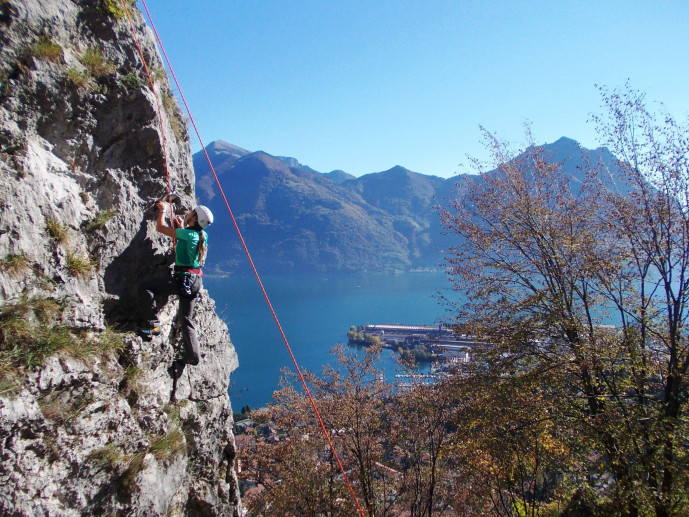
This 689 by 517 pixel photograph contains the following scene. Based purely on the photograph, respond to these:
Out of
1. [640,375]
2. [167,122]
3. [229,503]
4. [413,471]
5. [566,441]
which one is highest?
[167,122]

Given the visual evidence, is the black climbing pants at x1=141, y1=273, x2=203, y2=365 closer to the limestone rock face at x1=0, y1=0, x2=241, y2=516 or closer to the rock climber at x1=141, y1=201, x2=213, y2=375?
the rock climber at x1=141, y1=201, x2=213, y2=375

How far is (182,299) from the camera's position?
→ 531cm

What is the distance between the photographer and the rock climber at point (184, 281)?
5125 millimetres

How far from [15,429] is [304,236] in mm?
180931

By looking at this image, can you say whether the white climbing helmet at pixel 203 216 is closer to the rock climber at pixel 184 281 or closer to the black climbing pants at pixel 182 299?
the rock climber at pixel 184 281

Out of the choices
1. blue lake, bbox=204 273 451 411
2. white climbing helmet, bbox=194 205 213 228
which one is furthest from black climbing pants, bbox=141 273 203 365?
blue lake, bbox=204 273 451 411

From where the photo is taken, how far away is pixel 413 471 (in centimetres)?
1341

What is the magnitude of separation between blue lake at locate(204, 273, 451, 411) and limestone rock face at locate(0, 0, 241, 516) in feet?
45.3

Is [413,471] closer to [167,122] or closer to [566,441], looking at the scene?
[566,441]

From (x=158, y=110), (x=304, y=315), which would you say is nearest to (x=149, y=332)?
(x=158, y=110)

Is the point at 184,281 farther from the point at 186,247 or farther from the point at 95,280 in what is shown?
the point at 95,280

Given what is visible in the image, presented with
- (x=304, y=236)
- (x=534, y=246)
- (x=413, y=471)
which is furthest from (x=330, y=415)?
(x=304, y=236)

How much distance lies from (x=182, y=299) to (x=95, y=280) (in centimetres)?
102

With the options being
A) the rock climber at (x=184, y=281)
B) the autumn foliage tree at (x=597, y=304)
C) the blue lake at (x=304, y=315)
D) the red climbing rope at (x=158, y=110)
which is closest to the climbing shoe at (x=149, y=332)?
the rock climber at (x=184, y=281)
